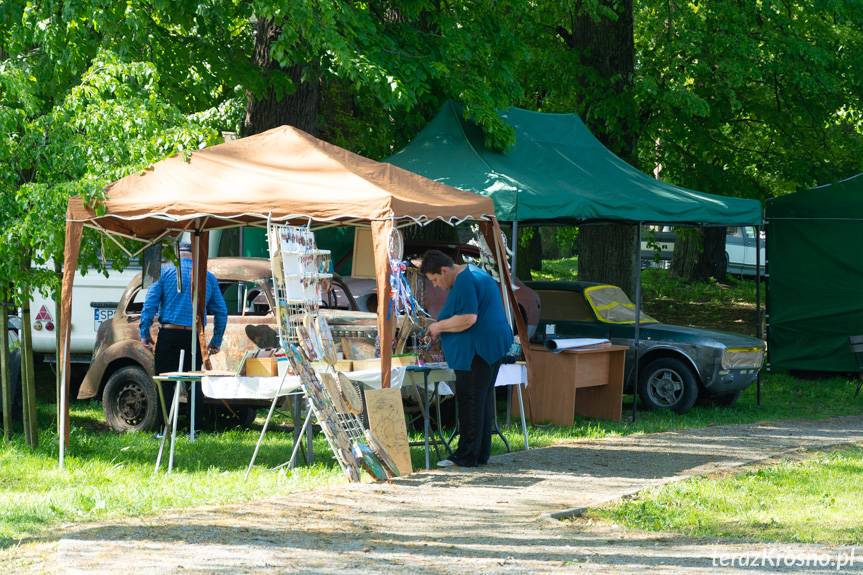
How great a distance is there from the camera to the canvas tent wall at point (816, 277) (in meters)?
15.9

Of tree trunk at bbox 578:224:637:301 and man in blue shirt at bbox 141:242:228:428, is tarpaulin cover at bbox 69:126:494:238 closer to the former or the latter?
man in blue shirt at bbox 141:242:228:428

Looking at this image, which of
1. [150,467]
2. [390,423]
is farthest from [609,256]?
[150,467]

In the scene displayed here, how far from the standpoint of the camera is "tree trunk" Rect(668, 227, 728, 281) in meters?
26.2

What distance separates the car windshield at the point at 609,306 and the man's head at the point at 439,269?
476 centimetres

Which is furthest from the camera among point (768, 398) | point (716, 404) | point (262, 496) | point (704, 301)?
point (704, 301)

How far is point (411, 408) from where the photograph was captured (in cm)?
1016

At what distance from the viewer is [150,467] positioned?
8.62 m

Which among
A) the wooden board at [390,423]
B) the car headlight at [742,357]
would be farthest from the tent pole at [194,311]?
the car headlight at [742,357]

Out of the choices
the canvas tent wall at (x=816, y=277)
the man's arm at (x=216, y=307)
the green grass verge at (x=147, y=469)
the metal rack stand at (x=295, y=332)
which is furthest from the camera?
the canvas tent wall at (x=816, y=277)

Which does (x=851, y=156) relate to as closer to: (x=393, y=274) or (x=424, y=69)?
(x=424, y=69)

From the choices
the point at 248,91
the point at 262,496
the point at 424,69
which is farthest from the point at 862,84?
the point at 262,496

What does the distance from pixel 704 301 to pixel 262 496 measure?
1813 cm

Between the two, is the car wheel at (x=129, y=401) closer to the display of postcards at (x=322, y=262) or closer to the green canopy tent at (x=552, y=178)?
the display of postcards at (x=322, y=262)

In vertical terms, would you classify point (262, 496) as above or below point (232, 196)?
below
